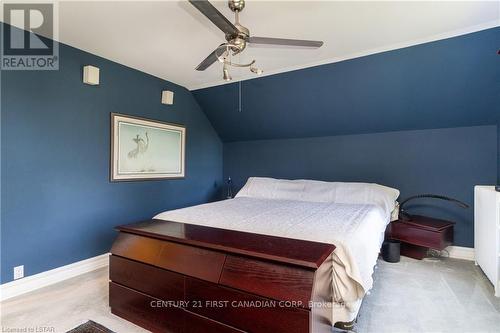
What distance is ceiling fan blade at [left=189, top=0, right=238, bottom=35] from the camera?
53.2 inches

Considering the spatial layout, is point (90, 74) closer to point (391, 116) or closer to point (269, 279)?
point (269, 279)

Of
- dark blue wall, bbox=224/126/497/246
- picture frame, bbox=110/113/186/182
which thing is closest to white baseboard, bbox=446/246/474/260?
dark blue wall, bbox=224/126/497/246

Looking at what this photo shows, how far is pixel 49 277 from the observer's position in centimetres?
253

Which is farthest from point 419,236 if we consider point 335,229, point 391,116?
point 335,229

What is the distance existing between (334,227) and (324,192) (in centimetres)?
169

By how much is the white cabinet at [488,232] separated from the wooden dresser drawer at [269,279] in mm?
2069

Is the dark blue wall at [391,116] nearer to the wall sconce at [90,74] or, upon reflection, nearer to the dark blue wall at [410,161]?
the dark blue wall at [410,161]

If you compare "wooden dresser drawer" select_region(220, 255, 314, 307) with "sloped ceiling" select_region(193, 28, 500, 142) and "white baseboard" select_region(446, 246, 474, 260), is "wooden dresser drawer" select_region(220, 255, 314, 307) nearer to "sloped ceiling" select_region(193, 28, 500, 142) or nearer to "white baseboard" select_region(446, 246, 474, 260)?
"sloped ceiling" select_region(193, 28, 500, 142)

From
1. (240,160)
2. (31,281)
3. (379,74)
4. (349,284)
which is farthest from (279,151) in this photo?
(31,281)

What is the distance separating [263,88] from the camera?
365cm

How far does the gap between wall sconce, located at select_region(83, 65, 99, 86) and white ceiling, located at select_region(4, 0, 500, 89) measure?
0.67 ft

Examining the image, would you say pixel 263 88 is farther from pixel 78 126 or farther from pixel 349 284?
pixel 349 284

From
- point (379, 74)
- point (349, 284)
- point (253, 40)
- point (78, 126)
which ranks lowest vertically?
point (349, 284)

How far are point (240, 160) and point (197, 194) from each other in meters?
1.02
